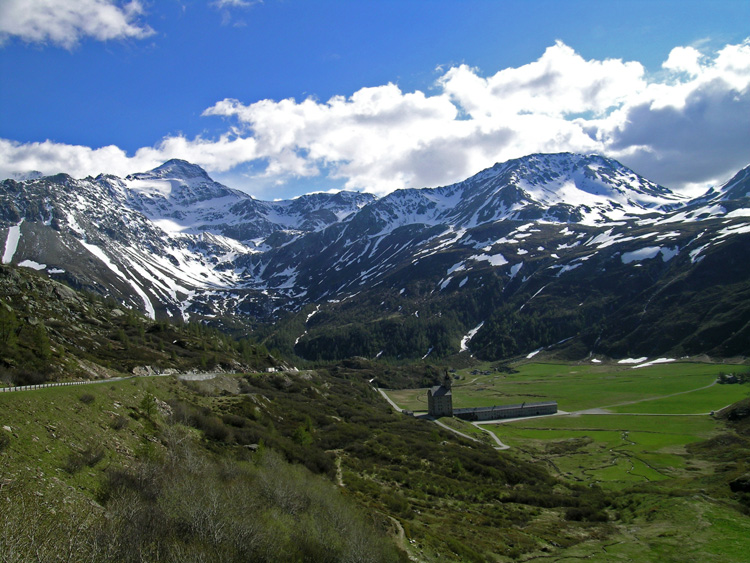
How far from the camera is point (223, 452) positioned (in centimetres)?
3203

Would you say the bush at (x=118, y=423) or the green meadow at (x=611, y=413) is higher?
the bush at (x=118, y=423)

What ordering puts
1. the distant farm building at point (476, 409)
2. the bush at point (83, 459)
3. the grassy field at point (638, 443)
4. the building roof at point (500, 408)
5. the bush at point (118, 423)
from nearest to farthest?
1. the bush at point (83, 459)
2. the bush at point (118, 423)
3. the grassy field at point (638, 443)
4. the distant farm building at point (476, 409)
5. the building roof at point (500, 408)

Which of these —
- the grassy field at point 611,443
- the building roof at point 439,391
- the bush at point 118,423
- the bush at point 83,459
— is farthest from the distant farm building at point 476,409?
the bush at point 83,459

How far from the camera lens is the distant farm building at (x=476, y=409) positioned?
362ft

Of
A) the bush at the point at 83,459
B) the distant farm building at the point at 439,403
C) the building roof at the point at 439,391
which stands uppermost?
the bush at the point at 83,459

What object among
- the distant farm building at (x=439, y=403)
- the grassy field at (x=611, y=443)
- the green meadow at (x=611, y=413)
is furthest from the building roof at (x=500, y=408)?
the grassy field at (x=611, y=443)

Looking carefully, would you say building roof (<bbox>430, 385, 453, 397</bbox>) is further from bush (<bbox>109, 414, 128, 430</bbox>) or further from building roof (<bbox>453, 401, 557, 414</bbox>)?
bush (<bbox>109, 414, 128, 430</bbox>)

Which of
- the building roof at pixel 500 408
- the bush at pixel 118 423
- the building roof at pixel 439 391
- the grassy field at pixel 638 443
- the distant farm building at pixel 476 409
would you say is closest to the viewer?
the bush at pixel 118 423

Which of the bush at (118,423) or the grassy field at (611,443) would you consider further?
the grassy field at (611,443)

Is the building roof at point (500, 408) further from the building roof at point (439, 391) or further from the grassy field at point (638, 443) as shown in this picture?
the building roof at point (439, 391)

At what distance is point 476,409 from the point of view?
115562 millimetres

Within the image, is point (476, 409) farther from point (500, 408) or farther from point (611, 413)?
point (611, 413)

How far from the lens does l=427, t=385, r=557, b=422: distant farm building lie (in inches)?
4341

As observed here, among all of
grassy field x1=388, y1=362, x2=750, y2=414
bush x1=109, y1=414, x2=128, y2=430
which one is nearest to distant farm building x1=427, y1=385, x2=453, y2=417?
grassy field x1=388, y1=362, x2=750, y2=414
